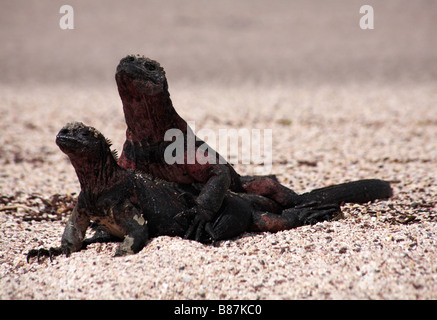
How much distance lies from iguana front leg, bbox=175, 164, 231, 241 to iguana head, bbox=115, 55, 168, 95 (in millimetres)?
974

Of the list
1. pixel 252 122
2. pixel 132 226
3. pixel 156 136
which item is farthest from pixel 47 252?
pixel 252 122

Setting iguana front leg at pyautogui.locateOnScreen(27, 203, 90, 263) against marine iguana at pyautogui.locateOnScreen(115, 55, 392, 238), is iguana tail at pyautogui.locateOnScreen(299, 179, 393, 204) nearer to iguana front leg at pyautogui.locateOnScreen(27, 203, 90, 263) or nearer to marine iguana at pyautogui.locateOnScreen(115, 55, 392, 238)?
marine iguana at pyautogui.locateOnScreen(115, 55, 392, 238)

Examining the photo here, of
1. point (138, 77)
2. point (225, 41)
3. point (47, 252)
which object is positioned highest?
point (225, 41)

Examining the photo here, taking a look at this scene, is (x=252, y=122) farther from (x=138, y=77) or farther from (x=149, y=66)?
(x=138, y=77)

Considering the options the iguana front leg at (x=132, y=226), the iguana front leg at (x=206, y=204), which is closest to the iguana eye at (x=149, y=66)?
the iguana front leg at (x=206, y=204)

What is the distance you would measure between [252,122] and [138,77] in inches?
352

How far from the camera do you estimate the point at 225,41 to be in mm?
28859

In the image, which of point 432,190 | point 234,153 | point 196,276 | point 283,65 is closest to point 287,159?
point 234,153

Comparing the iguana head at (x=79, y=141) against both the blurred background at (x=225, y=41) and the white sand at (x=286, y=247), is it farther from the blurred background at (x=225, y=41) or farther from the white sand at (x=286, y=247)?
the blurred background at (x=225, y=41)

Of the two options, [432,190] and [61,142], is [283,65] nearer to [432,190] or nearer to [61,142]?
[432,190]

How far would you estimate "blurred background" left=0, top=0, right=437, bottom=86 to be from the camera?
2148cm

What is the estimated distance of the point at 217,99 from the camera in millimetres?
16391

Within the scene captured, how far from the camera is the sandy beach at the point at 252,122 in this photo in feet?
13.8

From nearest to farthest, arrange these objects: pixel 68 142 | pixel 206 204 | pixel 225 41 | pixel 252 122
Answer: pixel 68 142, pixel 206 204, pixel 252 122, pixel 225 41
